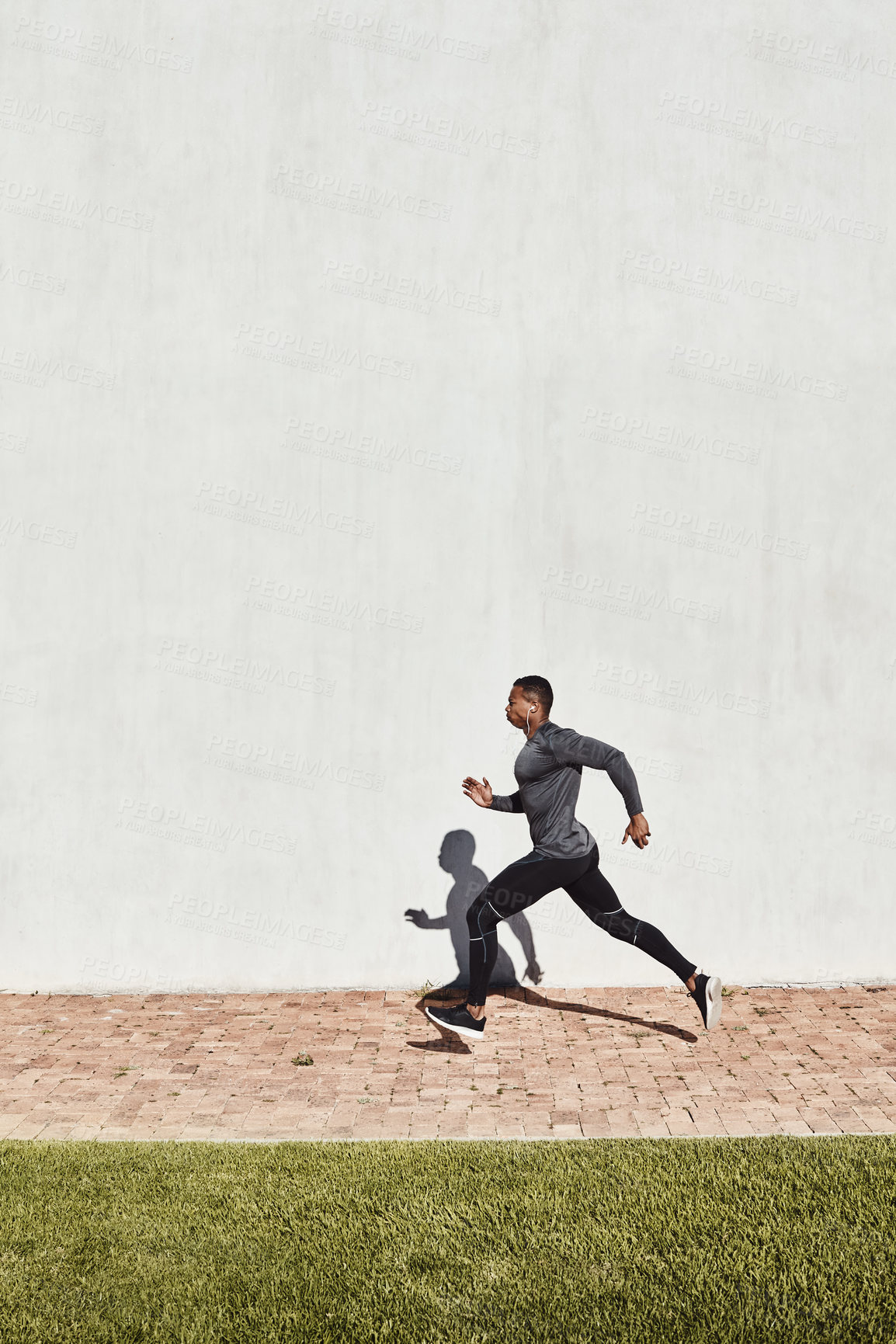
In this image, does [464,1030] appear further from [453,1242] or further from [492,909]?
[453,1242]

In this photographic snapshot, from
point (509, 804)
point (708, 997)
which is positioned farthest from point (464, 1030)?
point (708, 997)

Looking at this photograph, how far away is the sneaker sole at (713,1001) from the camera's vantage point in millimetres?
7219

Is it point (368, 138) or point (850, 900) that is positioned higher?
point (368, 138)

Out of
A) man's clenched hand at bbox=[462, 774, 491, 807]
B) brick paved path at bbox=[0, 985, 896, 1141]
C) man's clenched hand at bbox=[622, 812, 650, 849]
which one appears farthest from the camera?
man's clenched hand at bbox=[462, 774, 491, 807]

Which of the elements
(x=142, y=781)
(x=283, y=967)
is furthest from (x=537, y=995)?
(x=142, y=781)

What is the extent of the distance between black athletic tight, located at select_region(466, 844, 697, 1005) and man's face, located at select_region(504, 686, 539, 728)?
81 cm

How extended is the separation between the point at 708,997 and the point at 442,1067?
165cm

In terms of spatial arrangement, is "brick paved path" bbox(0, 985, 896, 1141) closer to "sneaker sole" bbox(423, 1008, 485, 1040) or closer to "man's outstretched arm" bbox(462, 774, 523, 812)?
"sneaker sole" bbox(423, 1008, 485, 1040)

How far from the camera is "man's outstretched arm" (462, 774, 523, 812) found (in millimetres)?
7145

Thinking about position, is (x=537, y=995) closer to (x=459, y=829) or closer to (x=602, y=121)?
(x=459, y=829)

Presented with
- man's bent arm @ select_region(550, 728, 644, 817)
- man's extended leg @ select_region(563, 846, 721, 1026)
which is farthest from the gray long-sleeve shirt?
man's extended leg @ select_region(563, 846, 721, 1026)

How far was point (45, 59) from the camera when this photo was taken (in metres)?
9.27

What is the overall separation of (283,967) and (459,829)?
171 cm

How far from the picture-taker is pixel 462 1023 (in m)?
7.14
